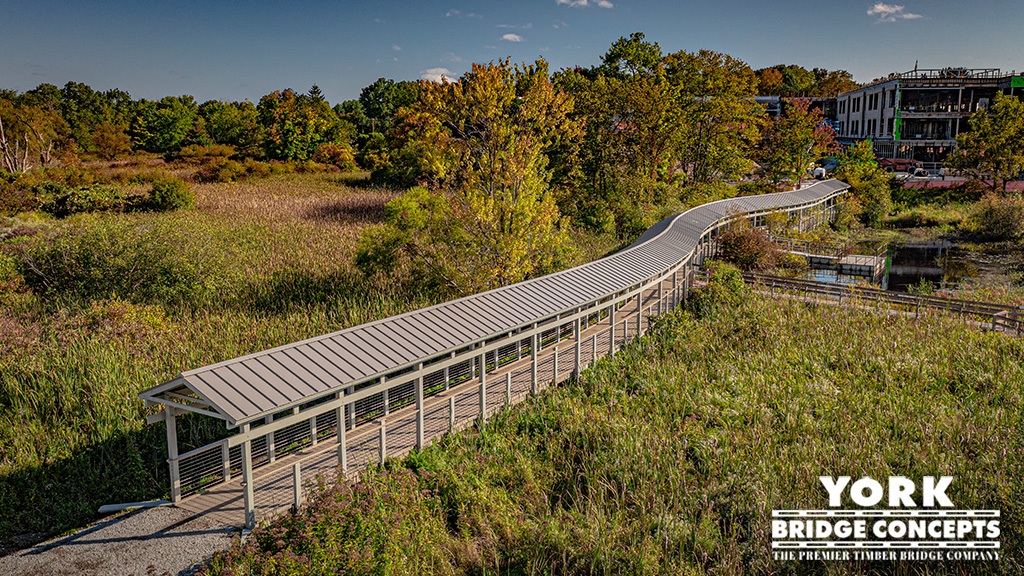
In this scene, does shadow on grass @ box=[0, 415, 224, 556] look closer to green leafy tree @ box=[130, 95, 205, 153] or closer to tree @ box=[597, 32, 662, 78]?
tree @ box=[597, 32, 662, 78]

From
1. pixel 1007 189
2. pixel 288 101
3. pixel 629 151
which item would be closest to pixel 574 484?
pixel 629 151

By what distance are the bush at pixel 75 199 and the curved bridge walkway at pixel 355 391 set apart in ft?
103

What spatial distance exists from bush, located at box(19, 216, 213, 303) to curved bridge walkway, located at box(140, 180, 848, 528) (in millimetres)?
10063

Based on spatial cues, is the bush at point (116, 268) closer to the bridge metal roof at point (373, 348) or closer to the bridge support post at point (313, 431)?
the bridge metal roof at point (373, 348)

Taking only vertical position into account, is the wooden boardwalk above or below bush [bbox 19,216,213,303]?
below

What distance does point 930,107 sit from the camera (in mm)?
75375

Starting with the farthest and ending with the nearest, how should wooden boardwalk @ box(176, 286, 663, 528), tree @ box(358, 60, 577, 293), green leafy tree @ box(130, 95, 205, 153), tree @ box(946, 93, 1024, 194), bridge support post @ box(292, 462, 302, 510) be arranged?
green leafy tree @ box(130, 95, 205, 153) < tree @ box(946, 93, 1024, 194) < tree @ box(358, 60, 577, 293) < wooden boardwalk @ box(176, 286, 663, 528) < bridge support post @ box(292, 462, 302, 510)

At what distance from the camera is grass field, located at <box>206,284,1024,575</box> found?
9812 mm

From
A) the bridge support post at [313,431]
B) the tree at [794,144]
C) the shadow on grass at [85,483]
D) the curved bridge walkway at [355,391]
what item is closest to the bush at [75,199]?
the shadow on grass at [85,483]

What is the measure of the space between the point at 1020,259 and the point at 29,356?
47.6 m

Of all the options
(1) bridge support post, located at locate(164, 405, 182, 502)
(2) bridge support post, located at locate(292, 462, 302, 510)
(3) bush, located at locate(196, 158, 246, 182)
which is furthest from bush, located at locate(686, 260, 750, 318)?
(3) bush, located at locate(196, 158, 246, 182)

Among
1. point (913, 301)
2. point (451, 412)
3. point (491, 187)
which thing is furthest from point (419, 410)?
point (913, 301)

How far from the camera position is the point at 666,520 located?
34.9 ft

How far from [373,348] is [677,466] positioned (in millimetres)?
5967
